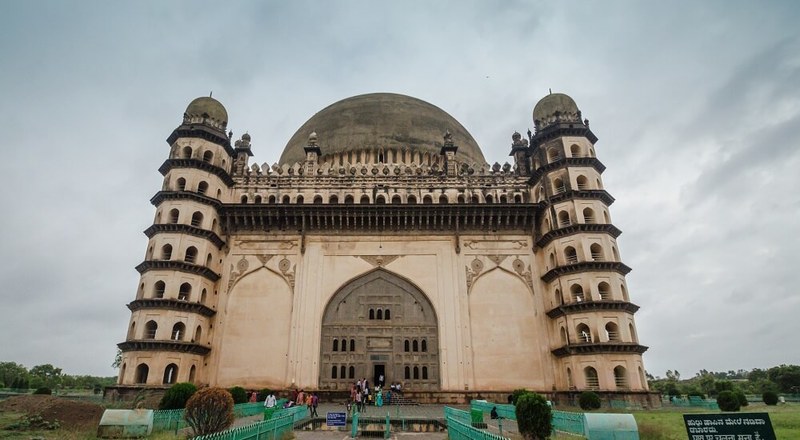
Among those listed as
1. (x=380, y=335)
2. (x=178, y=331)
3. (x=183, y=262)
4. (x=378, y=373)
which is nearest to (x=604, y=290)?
(x=380, y=335)

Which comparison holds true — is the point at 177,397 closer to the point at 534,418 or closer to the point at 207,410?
the point at 207,410

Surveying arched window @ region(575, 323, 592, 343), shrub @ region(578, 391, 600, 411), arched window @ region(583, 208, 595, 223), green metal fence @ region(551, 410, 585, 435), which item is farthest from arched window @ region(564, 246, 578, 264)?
green metal fence @ region(551, 410, 585, 435)

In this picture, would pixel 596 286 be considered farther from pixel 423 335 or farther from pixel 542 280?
pixel 423 335

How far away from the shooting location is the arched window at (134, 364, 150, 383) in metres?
22.2

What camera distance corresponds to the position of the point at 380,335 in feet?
84.0

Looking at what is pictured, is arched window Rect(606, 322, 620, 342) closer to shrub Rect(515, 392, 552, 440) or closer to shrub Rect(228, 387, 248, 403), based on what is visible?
shrub Rect(515, 392, 552, 440)

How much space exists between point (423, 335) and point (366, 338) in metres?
3.16

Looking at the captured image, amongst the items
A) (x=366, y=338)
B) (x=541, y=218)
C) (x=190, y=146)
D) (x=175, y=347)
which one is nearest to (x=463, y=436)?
(x=366, y=338)

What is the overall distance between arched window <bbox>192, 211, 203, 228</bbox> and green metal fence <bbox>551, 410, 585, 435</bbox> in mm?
20714

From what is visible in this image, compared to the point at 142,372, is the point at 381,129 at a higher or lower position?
higher

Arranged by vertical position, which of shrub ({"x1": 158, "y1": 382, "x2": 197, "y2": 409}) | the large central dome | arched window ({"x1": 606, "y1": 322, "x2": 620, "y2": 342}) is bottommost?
shrub ({"x1": 158, "y1": 382, "x2": 197, "y2": 409})

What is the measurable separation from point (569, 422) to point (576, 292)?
500 inches

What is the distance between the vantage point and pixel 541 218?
90.3 ft

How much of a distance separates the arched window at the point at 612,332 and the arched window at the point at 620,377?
136cm
